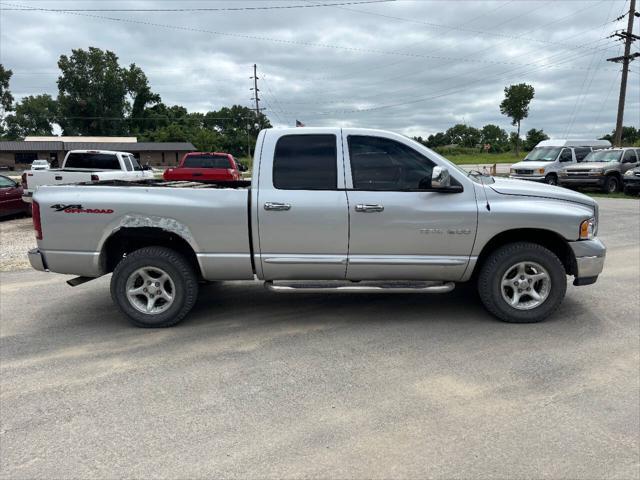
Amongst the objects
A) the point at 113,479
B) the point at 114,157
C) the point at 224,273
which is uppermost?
the point at 114,157

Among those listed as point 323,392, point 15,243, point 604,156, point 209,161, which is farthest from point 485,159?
point 323,392

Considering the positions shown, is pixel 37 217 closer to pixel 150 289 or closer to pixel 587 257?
pixel 150 289

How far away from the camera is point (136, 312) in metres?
4.88

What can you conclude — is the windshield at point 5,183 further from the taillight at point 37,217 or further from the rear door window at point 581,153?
the rear door window at point 581,153

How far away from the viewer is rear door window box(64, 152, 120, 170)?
13.9m

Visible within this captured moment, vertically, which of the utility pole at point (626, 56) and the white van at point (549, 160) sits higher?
the utility pole at point (626, 56)

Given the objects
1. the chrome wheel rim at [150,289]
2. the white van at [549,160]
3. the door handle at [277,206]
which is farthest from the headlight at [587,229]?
the white van at [549,160]

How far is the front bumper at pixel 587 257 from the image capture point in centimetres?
488

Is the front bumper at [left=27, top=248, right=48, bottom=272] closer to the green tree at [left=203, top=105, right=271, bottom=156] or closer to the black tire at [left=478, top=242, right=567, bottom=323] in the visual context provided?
the black tire at [left=478, top=242, right=567, bottom=323]

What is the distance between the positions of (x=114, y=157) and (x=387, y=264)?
11.7m

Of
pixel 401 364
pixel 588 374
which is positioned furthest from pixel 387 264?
pixel 588 374

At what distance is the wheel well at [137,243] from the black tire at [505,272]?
115 inches

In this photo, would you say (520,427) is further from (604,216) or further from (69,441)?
(604,216)

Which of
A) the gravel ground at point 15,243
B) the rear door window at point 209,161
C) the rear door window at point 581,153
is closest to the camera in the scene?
the gravel ground at point 15,243
